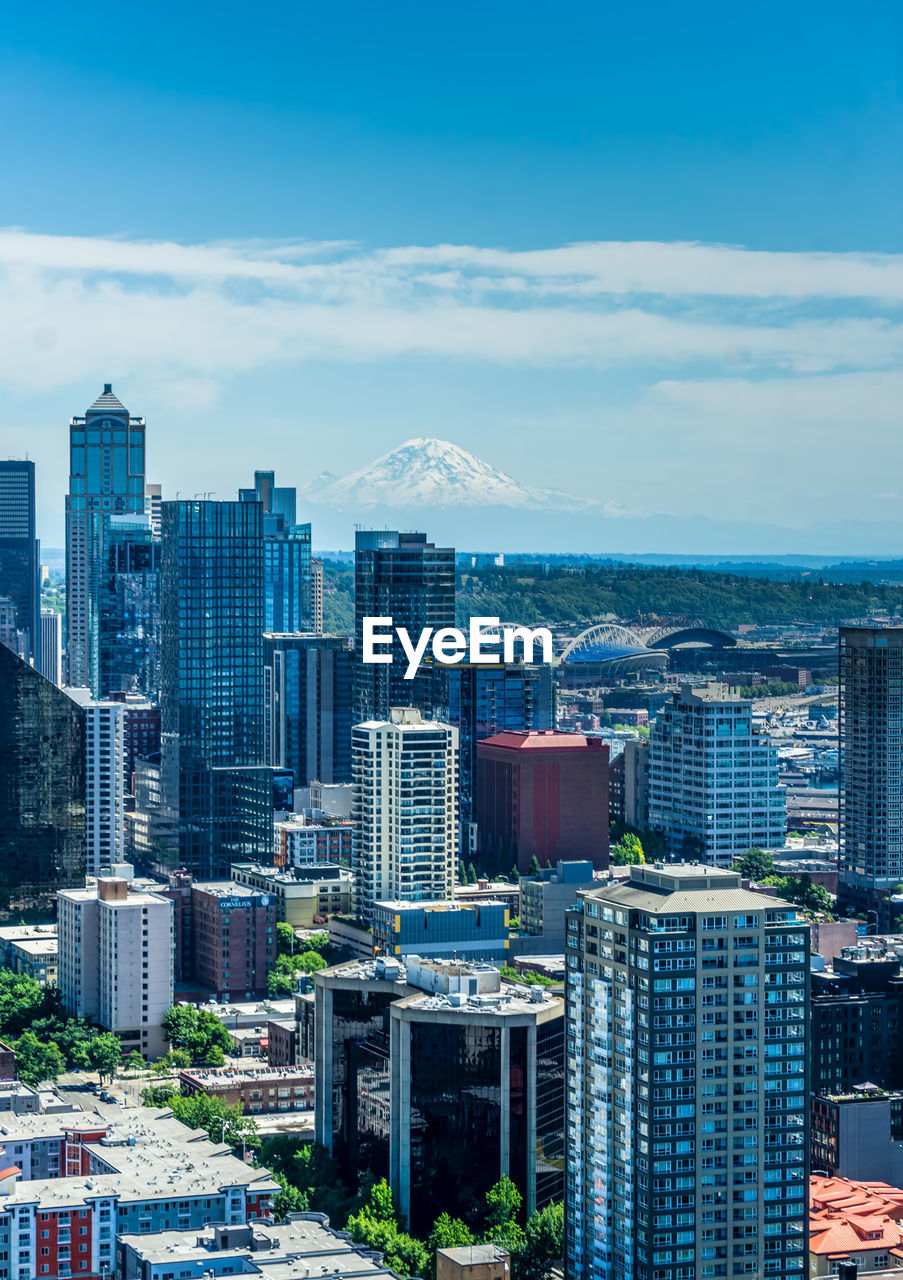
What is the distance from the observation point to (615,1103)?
29.5 metres

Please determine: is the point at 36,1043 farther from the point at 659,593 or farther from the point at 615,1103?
the point at 659,593

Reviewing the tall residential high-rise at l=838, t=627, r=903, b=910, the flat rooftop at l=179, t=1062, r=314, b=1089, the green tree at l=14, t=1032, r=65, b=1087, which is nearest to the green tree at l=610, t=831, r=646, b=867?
the tall residential high-rise at l=838, t=627, r=903, b=910

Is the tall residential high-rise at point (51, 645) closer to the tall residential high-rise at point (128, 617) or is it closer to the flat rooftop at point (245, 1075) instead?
the tall residential high-rise at point (128, 617)

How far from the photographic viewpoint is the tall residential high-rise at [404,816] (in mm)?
49688

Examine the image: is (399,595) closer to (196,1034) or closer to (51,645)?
(196,1034)

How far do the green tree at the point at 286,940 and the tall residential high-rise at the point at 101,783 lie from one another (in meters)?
6.81

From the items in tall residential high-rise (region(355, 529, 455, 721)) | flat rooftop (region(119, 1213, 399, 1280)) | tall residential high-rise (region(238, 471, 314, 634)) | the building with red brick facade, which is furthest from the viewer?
tall residential high-rise (region(238, 471, 314, 634))

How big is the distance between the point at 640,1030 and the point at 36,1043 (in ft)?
58.0

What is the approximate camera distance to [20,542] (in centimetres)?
11581

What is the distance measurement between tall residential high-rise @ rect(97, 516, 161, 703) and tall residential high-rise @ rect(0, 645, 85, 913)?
94.0 feet

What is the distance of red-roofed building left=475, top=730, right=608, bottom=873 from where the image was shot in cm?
5878

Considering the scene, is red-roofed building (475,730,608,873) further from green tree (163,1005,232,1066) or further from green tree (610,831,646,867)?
green tree (163,1005,232,1066)

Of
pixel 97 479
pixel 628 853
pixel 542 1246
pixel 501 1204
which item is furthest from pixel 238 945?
pixel 97 479

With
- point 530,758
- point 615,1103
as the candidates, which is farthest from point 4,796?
point 615,1103
